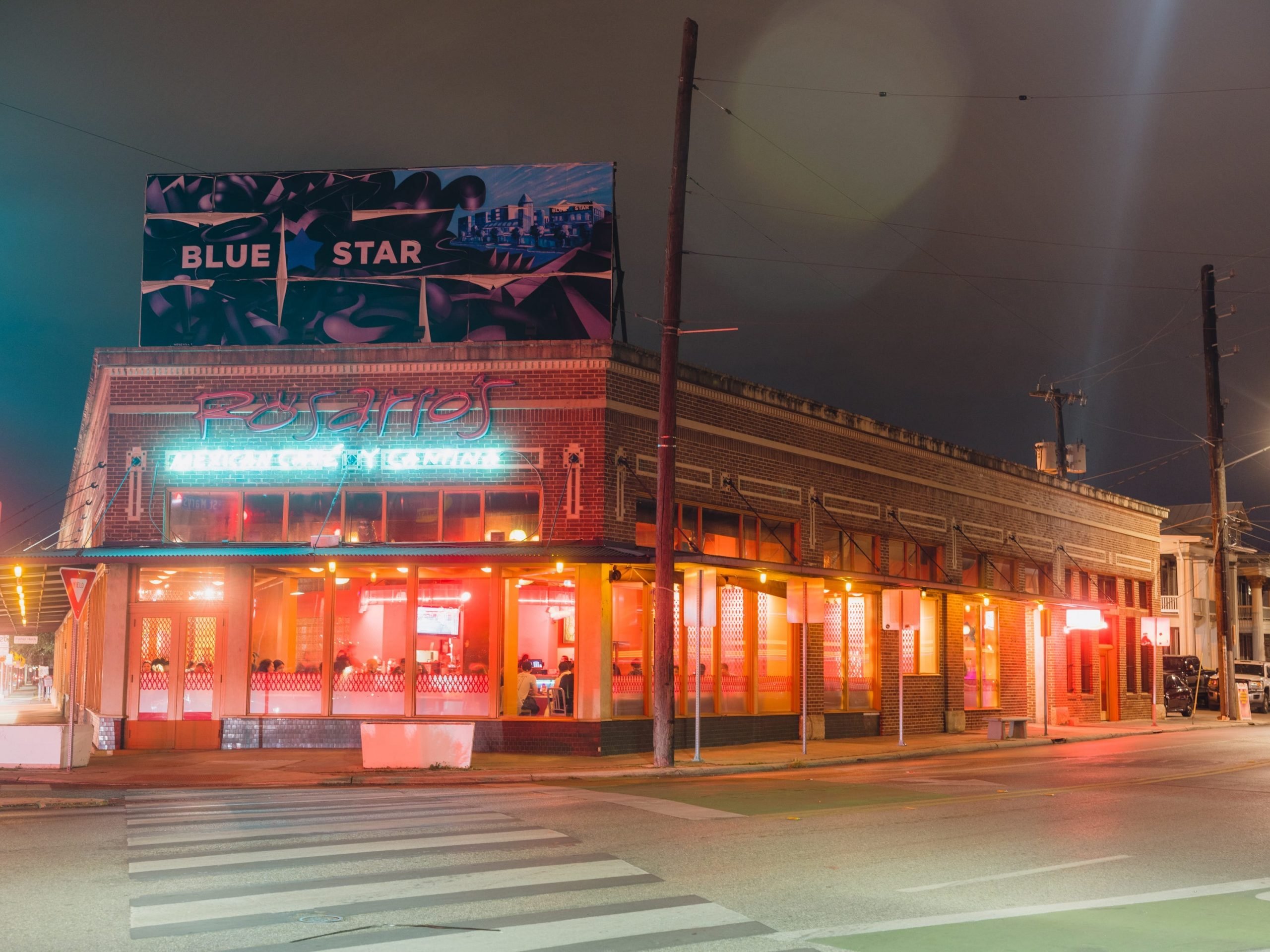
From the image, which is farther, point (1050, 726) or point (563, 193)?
point (1050, 726)

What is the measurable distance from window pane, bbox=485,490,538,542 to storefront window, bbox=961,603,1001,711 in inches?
619

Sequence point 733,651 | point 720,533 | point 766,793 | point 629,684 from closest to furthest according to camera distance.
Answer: point 766,793
point 629,684
point 720,533
point 733,651

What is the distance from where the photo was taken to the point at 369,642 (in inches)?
936

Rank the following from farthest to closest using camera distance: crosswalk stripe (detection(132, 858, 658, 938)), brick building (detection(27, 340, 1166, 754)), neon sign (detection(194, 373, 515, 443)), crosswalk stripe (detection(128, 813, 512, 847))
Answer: neon sign (detection(194, 373, 515, 443)), brick building (detection(27, 340, 1166, 754)), crosswalk stripe (detection(128, 813, 512, 847)), crosswalk stripe (detection(132, 858, 658, 938))

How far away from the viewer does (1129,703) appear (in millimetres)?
43594

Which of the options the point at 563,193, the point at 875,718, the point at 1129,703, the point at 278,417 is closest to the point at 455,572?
the point at 278,417

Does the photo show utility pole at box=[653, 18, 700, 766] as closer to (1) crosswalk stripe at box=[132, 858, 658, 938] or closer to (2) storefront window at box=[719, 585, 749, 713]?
(2) storefront window at box=[719, 585, 749, 713]

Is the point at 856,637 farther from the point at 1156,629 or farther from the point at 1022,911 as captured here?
the point at 1022,911

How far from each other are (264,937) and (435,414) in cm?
1633

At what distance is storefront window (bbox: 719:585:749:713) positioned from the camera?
26094mm

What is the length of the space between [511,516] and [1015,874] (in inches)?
568

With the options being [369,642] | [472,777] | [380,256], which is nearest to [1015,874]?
[472,777]

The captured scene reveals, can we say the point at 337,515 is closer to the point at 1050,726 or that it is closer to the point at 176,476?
the point at 176,476

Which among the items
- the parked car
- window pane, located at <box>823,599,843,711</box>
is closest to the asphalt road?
window pane, located at <box>823,599,843,711</box>
